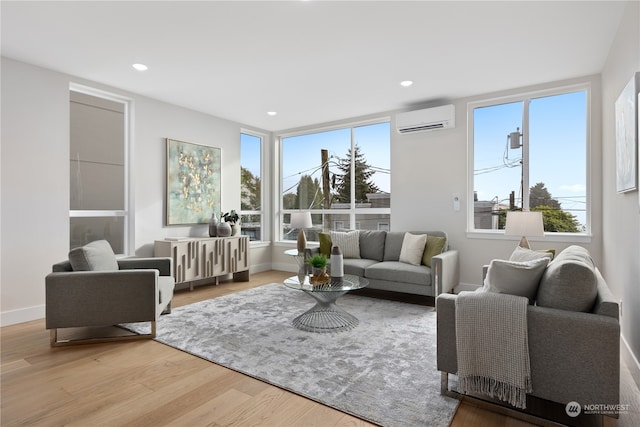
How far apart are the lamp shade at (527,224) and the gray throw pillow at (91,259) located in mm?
3932

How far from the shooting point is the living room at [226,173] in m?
2.94

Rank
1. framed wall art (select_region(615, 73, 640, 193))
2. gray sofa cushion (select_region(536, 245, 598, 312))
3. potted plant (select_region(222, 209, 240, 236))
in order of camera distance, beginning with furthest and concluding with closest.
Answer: potted plant (select_region(222, 209, 240, 236))
framed wall art (select_region(615, 73, 640, 193))
gray sofa cushion (select_region(536, 245, 598, 312))

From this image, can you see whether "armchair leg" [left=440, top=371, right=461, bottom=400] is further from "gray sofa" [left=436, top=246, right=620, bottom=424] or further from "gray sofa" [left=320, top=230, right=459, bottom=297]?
"gray sofa" [left=320, top=230, right=459, bottom=297]

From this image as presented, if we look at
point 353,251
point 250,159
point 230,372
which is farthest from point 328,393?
point 250,159

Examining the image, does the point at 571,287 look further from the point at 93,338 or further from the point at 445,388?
the point at 93,338

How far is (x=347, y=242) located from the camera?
16.4 ft

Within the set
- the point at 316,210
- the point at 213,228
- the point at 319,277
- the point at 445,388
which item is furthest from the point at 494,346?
the point at 316,210

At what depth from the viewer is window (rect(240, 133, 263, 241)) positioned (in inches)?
243

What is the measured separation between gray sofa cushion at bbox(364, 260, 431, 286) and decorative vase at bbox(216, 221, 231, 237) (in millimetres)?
2223

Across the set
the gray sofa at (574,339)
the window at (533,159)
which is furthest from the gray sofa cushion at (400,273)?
the gray sofa at (574,339)

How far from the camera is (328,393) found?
6.98 ft

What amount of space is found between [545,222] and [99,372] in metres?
4.77

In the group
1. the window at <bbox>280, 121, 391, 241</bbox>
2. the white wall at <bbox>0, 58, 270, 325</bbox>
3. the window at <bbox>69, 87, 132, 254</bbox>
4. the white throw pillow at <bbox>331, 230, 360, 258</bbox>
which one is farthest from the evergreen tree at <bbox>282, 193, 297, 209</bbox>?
the white wall at <bbox>0, 58, 270, 325</bbox>

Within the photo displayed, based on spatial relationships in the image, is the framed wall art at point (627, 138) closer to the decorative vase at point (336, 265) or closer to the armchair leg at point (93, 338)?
the decorative vase at point (336, 265)
